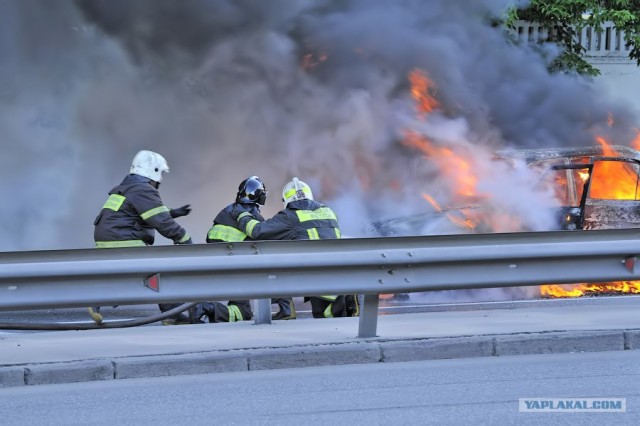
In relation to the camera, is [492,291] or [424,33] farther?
[424,33]

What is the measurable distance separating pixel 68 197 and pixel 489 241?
9688 millimetres

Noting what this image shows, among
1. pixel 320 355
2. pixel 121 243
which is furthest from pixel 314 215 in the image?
pixel 320 355

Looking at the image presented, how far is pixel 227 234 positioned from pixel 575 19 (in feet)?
29.2

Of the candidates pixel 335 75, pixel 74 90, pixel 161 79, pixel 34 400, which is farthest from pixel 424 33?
pixel 34 400

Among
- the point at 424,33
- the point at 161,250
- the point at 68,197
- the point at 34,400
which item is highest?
the point at 424,33

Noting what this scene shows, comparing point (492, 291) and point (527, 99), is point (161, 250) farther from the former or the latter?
point (527, 99)

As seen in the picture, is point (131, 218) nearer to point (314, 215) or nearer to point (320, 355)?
point (314, 215)

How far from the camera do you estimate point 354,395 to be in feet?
19.3

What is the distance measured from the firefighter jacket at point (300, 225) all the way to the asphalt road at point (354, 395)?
2539 millimetres

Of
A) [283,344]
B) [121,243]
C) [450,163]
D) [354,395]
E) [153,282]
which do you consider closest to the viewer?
[354,395]

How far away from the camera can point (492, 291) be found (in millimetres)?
11797

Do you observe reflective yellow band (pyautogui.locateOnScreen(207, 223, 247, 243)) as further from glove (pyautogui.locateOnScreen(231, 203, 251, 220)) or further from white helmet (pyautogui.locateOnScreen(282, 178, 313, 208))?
white helmet (pyautogui.locateOnScreen(282, 178, 313, 208))

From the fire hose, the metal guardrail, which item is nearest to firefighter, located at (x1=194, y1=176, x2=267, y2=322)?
the fire hose

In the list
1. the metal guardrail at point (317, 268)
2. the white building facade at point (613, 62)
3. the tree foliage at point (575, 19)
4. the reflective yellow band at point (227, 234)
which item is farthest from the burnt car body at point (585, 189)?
the white building facade at point (613, 62)
